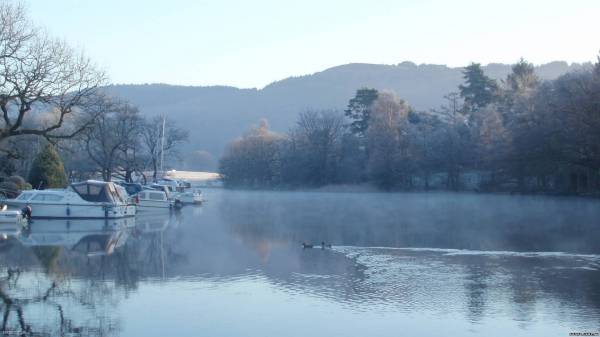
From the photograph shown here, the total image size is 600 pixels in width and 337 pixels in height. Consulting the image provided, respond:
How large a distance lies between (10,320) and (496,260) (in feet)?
48.1

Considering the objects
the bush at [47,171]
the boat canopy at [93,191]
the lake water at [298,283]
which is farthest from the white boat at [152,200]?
the lake water at [298,283]

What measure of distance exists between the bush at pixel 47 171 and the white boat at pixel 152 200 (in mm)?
5528

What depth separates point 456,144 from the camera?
8856 cm

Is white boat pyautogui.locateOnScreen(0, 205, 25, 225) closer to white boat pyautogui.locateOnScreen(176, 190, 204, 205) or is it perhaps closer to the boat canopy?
the boat canopy

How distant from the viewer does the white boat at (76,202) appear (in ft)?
121

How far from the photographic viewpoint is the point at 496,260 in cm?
2281

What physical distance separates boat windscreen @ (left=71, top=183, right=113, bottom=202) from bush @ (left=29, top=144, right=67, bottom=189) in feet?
34.8

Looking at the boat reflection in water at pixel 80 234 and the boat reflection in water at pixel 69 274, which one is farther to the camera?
the boat reflection in water at pixel 80 234

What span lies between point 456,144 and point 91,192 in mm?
57845

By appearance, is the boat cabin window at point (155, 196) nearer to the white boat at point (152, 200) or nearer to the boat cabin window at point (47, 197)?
the white boat at point (152, 200)

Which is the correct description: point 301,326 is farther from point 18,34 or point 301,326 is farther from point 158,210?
point 158,210

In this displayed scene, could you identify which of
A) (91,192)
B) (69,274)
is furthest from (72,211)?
(69,274)

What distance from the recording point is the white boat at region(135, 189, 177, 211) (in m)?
48.9

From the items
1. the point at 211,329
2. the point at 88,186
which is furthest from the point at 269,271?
the point at 88,186
